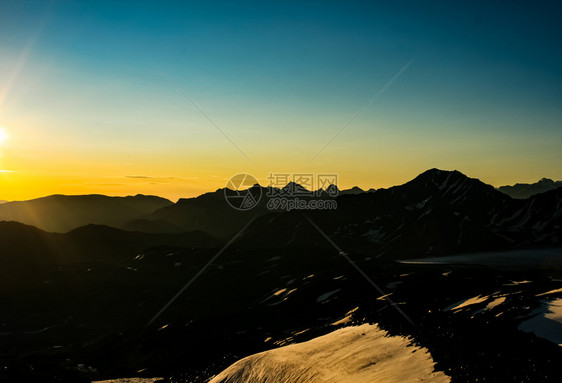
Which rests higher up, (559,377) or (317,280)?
(559,377)

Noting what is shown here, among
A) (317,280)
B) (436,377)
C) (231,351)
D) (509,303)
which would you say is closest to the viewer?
(436,377)

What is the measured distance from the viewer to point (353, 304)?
95.1 m

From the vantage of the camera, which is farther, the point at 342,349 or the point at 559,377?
the point at 342,349

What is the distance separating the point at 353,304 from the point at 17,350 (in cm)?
12814

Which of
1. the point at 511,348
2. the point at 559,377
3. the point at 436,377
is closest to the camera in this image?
the point at 559,377

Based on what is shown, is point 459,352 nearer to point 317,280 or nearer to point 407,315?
point 407,315

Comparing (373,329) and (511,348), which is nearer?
(511,348)

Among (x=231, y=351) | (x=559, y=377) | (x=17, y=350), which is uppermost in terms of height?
(x=559, y=377)

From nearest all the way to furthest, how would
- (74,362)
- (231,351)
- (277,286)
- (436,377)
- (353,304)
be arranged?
(436,377)
(231,351)
(353,304)
(74,362)
(277,286)

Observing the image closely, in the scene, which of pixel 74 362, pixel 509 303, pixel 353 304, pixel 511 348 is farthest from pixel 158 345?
pixel 511 348

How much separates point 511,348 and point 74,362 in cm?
11660

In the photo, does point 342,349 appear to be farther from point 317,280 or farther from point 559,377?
point 317,280

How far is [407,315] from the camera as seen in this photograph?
47.6m

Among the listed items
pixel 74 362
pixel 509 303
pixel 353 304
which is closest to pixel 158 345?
pixel 74 362
